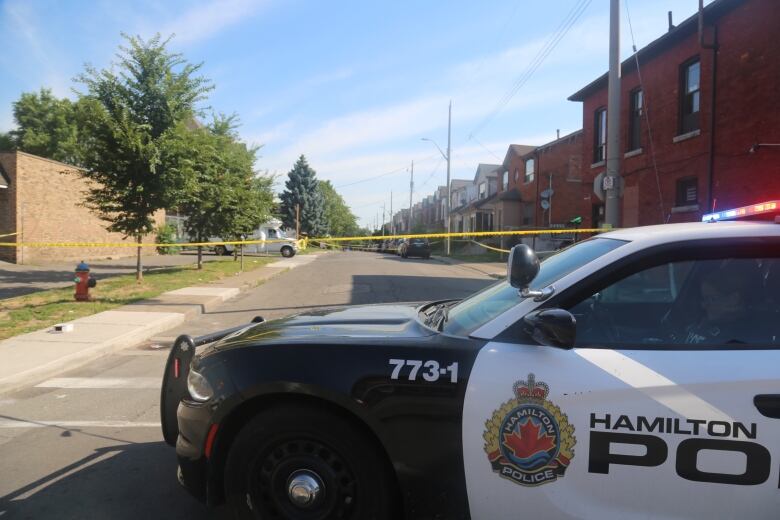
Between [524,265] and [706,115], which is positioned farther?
[706,115]

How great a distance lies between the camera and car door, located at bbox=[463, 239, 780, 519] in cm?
214

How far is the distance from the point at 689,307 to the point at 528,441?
102cm

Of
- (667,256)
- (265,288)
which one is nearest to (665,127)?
(265,288)

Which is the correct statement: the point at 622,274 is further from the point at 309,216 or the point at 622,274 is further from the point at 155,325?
the point at 309,216

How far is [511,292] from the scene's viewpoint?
3.00m

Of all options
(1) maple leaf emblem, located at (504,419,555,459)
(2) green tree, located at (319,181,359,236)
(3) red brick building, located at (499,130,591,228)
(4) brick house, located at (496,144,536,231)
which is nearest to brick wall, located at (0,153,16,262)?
(1) maple leaf emblem, located at (504,419,555,459)

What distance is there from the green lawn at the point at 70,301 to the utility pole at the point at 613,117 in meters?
9.62

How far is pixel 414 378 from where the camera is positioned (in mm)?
2441

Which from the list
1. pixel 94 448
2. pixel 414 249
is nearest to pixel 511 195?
pixel 414 249

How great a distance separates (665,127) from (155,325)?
14.9 meters

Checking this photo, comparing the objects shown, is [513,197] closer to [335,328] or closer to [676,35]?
[676,35]

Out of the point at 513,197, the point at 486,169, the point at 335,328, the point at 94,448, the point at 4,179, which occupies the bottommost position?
the point at 94,448

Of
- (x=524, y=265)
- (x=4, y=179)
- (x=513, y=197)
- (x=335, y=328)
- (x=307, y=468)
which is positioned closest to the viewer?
(x=524, y=265)

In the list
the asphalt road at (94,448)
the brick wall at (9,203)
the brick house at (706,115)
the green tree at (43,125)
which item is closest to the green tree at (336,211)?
the green tree at (43,125)
